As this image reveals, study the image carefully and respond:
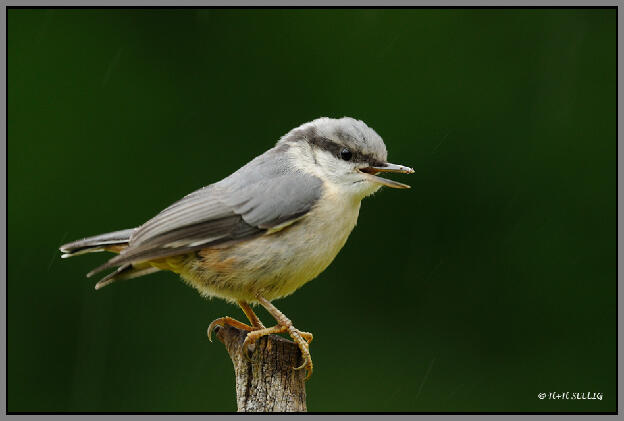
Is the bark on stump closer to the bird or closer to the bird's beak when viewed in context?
the bird

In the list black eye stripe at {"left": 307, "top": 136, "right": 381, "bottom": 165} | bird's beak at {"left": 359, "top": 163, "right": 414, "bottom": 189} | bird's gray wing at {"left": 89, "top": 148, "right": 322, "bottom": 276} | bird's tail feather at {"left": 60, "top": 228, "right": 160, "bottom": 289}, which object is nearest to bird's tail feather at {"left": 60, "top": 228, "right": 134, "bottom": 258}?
bird's tail feather at {"left": 60, "top": 228, "right": 160, "bottom": 289}

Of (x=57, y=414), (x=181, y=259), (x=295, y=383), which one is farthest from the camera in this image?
(x=57, y=414)

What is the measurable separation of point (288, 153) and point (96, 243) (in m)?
0.80

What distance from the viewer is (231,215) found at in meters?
2.74

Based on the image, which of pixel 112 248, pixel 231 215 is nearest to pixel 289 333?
pixel 231 215

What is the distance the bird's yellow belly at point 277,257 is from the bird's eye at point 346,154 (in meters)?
0.16

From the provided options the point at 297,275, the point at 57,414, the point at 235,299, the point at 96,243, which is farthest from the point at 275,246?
the point at 57,414

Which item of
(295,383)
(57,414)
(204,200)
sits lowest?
(57,414)

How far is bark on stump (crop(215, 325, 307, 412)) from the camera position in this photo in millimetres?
2568

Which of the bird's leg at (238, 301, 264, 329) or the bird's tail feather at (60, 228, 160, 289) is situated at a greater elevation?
the bird's tail feather at (60, 228, 160, 289)

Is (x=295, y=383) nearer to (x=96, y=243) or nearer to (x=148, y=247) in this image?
(x=148, y=247)

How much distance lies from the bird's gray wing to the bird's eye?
12 centimetres

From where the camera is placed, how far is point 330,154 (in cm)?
283

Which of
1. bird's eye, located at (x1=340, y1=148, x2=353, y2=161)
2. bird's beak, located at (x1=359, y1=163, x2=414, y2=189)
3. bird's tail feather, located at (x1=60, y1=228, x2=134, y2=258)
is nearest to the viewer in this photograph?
bird's beak, located at (x1=359, y1=163, x2=414, y2=189)
